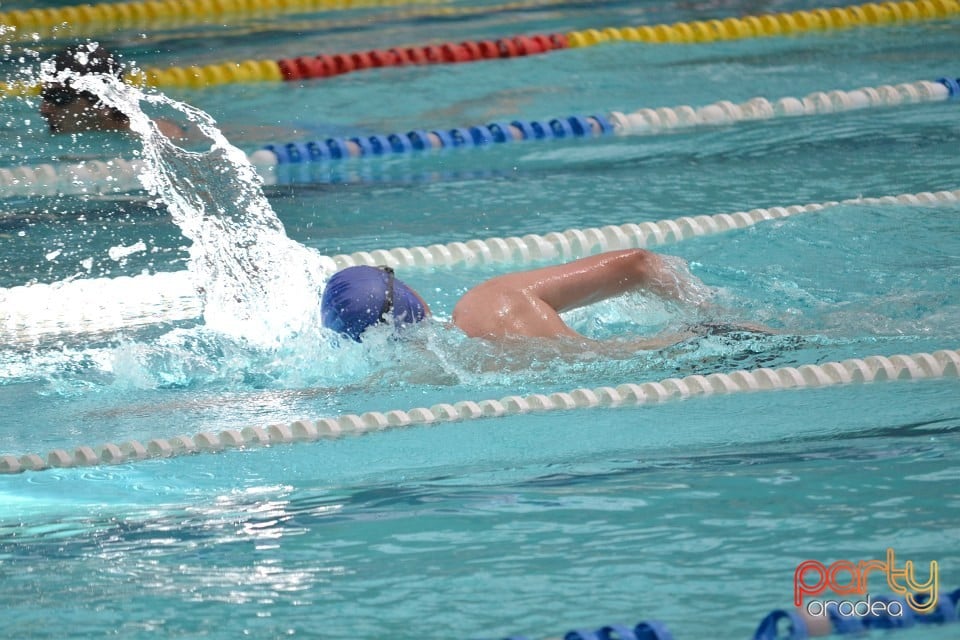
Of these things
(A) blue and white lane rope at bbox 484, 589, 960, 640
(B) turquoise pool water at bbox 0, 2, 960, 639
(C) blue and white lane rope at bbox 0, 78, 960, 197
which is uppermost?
(C) blue and white lane rope at bbox 0, 78, 960, 197

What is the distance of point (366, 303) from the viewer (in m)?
3.29

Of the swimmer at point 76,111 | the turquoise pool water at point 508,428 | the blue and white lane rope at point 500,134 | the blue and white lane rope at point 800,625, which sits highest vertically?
the swimmer at point 76,111

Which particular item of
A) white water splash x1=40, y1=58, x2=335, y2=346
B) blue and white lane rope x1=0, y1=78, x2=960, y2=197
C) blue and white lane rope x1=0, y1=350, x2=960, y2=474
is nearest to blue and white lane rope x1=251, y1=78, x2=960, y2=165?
blue and white lane rope x1=0, y1=78, x2=960, y2=197

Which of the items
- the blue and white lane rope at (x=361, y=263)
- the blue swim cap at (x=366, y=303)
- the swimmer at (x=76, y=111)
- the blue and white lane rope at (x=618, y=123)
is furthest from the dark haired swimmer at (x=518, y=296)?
the swimmer at (x=76, y=111)

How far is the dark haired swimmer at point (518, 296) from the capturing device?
329cm

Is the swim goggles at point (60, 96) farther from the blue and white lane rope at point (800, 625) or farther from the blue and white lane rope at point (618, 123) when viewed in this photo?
the blue and white lane rope at point (800, 625)

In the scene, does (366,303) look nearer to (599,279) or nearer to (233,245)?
(599,279)

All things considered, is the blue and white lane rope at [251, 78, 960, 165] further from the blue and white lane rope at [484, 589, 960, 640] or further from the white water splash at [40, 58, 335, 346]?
the blue and white lane rope at [484, 589, 960, 640]

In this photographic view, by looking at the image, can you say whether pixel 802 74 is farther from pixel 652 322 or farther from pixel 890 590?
pixel 890 590

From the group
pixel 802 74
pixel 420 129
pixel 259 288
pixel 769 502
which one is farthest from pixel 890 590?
pixel 802 74

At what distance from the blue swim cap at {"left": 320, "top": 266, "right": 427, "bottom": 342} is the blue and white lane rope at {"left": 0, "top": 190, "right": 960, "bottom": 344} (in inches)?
31.4

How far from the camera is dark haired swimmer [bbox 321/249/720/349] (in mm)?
3295

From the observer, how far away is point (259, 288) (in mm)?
3871

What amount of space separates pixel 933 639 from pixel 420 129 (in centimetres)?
431
